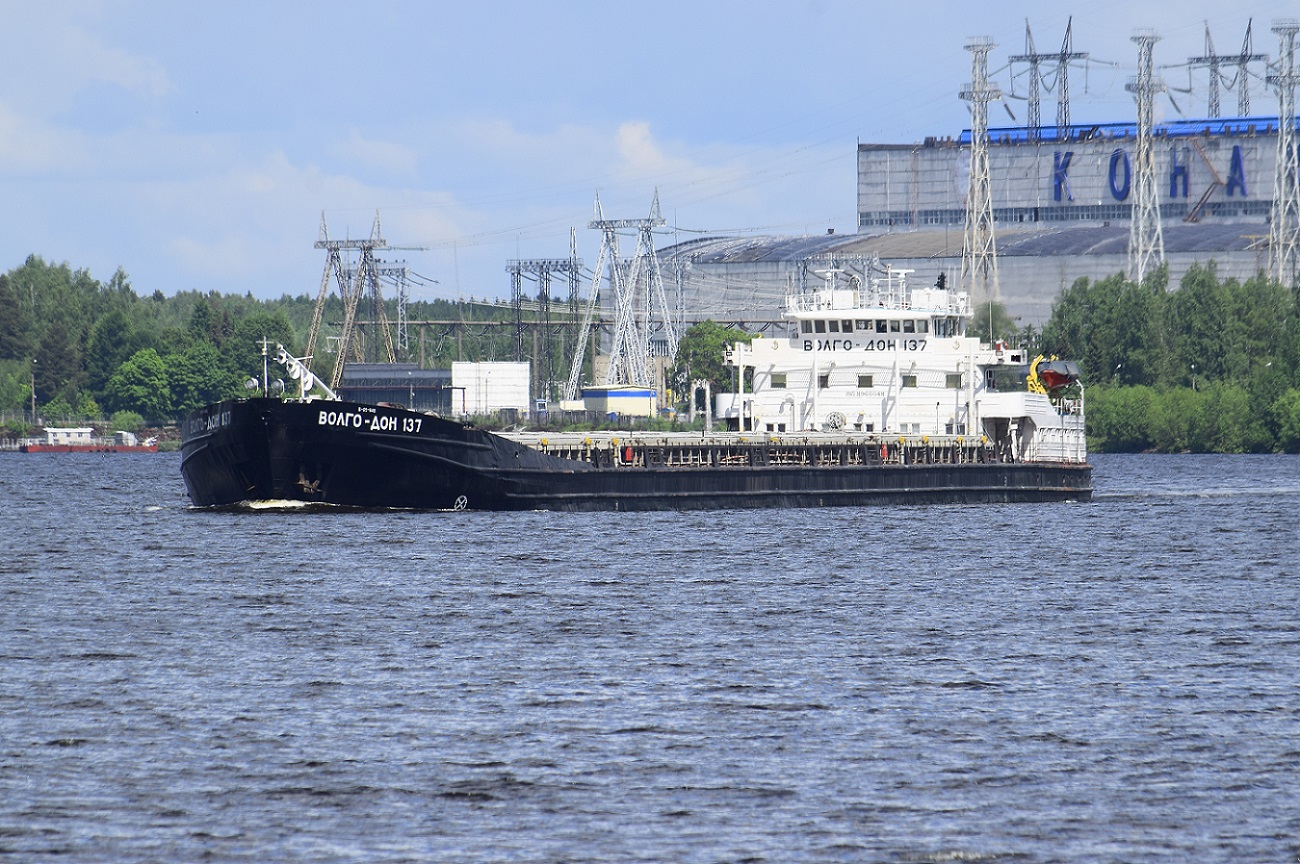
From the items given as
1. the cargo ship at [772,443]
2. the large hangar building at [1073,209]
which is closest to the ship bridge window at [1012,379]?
the cargo ship at [772,443]

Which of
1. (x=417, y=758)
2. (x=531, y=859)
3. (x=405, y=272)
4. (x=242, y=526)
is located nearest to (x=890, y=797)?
(x=531, y=859)

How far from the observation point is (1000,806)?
70.7 feet

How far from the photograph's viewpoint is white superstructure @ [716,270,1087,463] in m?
70.9

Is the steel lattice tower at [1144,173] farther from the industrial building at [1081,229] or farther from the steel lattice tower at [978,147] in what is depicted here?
the steel lattice tower at [978,147]

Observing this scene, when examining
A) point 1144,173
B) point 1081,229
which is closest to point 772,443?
point 1144,173

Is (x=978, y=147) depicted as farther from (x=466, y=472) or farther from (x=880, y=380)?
(x=466, y=472)

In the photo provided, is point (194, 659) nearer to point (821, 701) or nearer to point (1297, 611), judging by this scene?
point (821, 701)

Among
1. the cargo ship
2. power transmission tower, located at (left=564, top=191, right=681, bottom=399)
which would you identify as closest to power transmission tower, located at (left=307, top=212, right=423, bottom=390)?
power transmission tower, located at (left=564, top=191, right=681, bottom=399)

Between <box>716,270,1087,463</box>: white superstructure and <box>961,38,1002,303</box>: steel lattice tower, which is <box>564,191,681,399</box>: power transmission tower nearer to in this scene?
<box>961,38,1002,303</box>: steel lattice tower

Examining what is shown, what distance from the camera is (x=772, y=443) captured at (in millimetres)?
66312

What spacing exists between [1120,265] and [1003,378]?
69.8 meters

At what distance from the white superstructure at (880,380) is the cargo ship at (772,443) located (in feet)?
0.26

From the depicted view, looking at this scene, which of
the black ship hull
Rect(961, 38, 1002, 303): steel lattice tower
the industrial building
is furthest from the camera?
the industrial building

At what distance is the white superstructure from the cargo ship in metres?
0.08
